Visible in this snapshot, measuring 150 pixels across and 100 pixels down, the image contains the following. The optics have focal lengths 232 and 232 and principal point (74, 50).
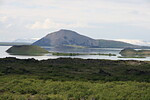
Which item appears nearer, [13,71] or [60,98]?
[60,98]

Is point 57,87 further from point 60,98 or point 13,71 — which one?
point 13,71

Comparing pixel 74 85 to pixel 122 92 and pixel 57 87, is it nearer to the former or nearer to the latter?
pixel 57 87

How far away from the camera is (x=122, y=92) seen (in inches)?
1112

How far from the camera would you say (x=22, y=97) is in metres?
25.0

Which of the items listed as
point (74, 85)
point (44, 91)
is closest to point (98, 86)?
point (74, 85)

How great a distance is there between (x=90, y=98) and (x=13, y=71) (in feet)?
89.8

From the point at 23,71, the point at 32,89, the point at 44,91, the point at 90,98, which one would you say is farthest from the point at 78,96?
the point at 23,71

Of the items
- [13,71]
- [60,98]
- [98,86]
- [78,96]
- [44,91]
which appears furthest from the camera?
[13,71]

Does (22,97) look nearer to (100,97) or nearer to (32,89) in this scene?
(32,89)

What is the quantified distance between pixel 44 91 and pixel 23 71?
2159 cm

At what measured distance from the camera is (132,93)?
2769 cm

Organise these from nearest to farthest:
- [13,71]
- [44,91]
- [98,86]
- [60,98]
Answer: [60,98]
[44,91]
[98,86]
[13,71]

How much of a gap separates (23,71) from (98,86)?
2309 centimetres

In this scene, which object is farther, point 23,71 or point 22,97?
point 23,71
